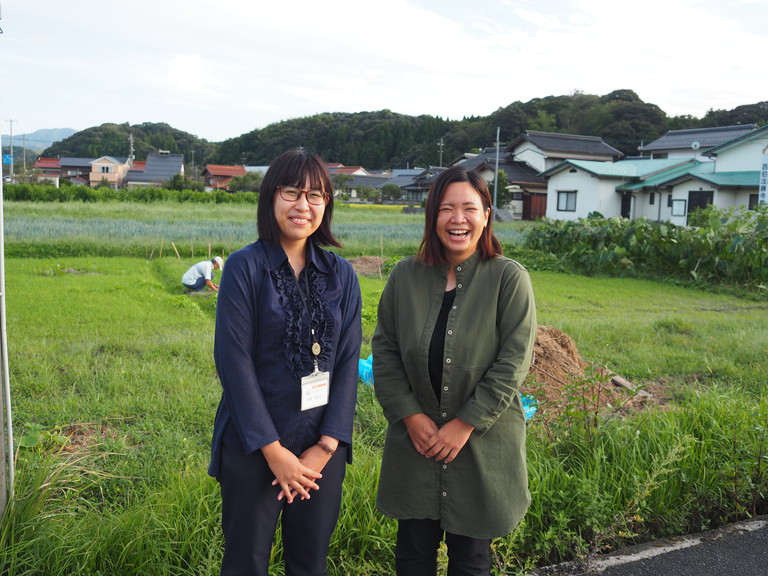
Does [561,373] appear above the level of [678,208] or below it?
below

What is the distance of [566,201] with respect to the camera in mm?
28016

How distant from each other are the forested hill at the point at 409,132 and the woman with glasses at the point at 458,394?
117 feet

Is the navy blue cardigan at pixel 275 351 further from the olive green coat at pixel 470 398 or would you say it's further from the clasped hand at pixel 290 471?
the olive green coat at pixel 470 398

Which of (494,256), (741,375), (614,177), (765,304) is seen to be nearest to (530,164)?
(614,177)

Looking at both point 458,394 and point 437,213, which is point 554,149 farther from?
point 458,394

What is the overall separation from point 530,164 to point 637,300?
2822 cm

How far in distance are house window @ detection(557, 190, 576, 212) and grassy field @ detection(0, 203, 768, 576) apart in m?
20.8

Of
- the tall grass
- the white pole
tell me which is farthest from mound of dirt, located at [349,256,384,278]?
the white pole

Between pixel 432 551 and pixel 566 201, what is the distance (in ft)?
91.0

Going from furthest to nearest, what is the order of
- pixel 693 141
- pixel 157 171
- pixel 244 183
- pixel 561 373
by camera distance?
1. pixel 157 171
2. pixel 244 183
3. pixel 693 141
4. pixel 561 373

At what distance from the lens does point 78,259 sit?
12664 mm

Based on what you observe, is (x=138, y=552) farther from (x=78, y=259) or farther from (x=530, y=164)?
(x=530, y=164)

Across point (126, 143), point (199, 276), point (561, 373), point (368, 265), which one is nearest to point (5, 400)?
point (561, 373)

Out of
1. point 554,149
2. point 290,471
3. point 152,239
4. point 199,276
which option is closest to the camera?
point 290,471
